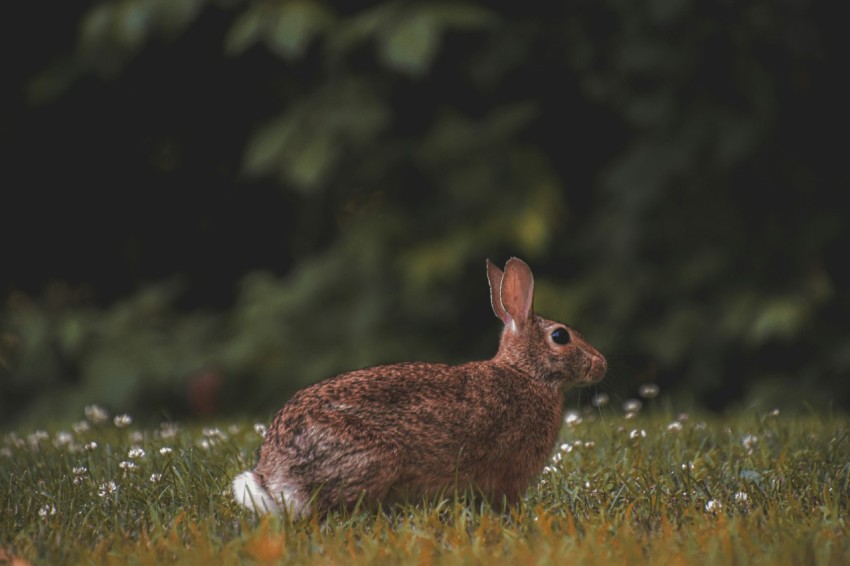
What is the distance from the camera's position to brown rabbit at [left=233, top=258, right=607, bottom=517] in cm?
459

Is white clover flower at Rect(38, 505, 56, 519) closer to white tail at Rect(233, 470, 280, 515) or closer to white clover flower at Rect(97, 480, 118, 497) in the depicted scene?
white clover flower at Rect(97, 480, 118, 497)

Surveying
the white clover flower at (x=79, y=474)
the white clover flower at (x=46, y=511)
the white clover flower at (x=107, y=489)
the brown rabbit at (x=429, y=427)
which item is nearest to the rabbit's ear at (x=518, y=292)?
the brown rabbit at (x=429, y=427)

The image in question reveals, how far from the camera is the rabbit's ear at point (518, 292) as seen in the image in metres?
5.46

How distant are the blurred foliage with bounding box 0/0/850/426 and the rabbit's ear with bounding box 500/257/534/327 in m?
2.77

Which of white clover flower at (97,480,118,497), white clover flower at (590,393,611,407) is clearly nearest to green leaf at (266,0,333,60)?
white clover flower at (590,393,611,407)

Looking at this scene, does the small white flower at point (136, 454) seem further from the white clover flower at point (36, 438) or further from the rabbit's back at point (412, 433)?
the white clover flower at point (36, 438)

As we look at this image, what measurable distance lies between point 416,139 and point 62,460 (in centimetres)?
500

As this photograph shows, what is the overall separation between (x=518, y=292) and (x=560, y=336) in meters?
0.28

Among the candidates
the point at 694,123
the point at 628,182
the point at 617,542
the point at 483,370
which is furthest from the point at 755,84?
the point at 617,542

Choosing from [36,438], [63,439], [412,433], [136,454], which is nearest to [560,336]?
[412,433]

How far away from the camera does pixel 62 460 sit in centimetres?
570

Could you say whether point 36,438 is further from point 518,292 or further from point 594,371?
point 594,371

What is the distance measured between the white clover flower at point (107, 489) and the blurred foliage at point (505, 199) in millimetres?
3857

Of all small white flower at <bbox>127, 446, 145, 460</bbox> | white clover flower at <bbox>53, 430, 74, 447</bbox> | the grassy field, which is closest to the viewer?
the grassy field
